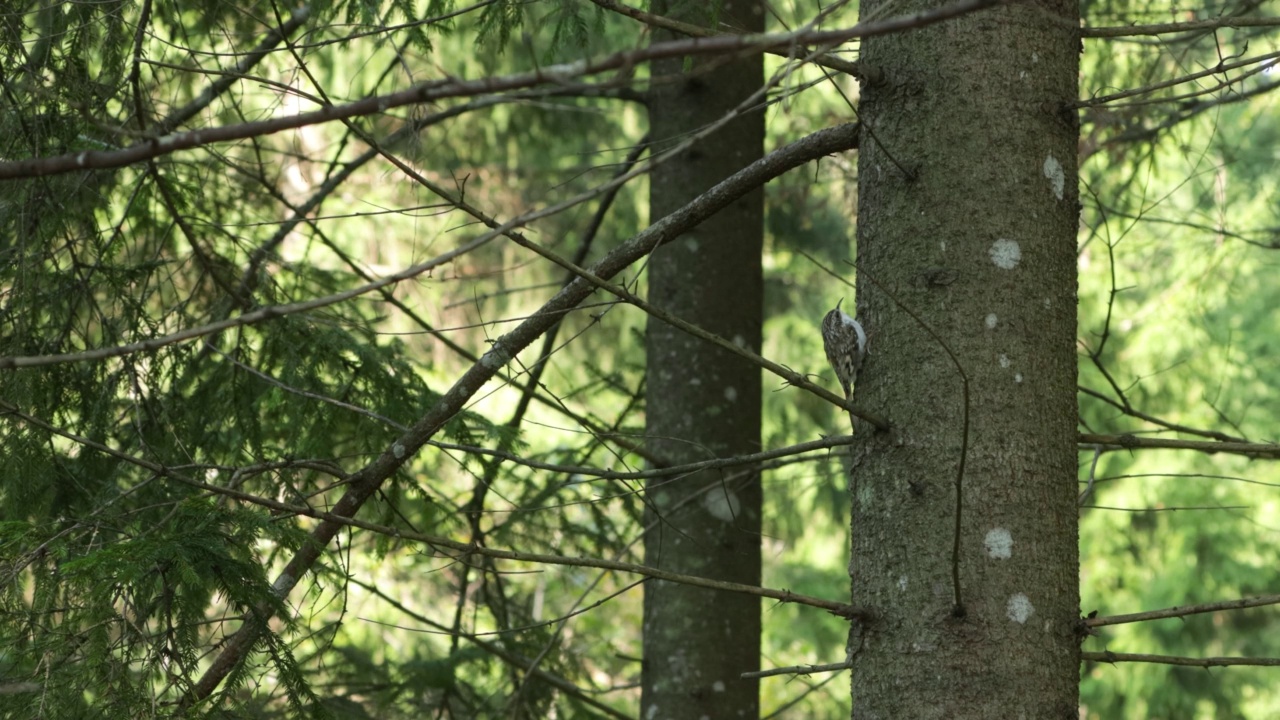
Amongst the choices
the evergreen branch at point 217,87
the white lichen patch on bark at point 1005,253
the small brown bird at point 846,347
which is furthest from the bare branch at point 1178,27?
the evergreen branch at point 217,87

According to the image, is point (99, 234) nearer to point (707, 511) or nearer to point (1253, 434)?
point (707, 511)

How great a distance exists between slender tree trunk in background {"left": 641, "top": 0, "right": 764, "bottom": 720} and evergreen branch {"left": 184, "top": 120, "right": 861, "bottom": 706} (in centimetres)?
144

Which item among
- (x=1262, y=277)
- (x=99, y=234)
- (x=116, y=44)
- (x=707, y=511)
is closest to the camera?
(x=116, y=44)

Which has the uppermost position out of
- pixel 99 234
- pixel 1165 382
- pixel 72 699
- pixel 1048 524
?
pixel 1165 382

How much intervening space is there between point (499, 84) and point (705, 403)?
256 cm

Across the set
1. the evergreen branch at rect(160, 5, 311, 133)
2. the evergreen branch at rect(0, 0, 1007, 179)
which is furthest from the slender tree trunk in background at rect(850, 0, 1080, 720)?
the evergreen branch at rect(160, 5, 311, 133)

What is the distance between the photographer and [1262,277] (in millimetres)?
11234

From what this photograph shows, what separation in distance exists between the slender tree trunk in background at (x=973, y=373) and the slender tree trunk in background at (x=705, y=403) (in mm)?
1519

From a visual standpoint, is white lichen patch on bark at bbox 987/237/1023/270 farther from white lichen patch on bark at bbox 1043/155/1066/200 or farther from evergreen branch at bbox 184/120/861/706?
evergreen branch at bbox 184/120/861/706

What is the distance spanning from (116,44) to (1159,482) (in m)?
9.97

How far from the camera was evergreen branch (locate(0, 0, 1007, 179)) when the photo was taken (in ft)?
3.51

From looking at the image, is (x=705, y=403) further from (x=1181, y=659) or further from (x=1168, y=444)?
(x=1181, y=659)

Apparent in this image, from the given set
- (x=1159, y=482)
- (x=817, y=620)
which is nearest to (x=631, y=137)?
(x=817, y=620)

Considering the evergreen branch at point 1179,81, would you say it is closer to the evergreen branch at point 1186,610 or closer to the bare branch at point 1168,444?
the bare branch at point 1168,444
